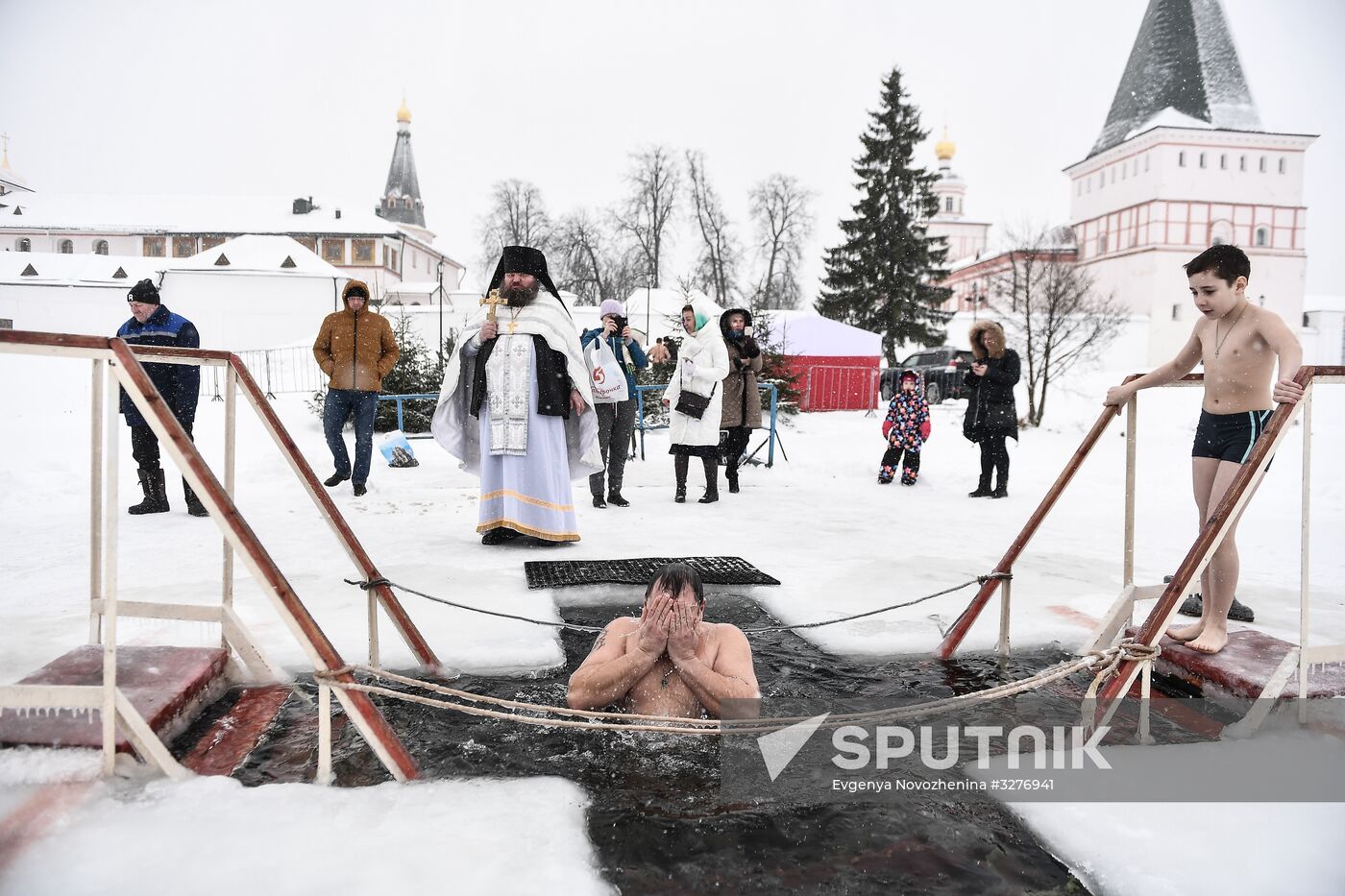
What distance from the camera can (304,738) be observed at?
286 centimetres

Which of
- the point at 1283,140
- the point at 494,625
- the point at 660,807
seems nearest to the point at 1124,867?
the point at 660,807

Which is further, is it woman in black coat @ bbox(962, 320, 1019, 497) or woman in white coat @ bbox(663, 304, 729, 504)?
woman in black coat @ bbox(962, 320, 1019, 497)

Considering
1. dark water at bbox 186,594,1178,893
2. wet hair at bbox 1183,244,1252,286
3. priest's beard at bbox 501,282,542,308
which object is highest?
priest's beard at bbox 501,282,542,308

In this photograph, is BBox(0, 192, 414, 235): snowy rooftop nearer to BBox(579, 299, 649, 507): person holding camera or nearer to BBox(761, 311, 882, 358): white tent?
BBox(761, 311, 882, 358): white tent

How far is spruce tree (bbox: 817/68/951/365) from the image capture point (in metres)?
35.0

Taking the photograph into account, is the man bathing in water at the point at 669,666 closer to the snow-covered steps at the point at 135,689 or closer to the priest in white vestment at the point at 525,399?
the snow-covered steps at the point at 135,689

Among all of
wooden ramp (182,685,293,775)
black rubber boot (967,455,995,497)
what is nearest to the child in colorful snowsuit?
black rubber boot (967,455,995,497)

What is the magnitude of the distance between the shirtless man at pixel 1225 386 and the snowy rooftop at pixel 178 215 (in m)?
58.4

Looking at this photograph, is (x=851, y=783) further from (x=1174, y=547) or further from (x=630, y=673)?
(x=1174, y=547)

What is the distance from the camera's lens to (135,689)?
2852mm

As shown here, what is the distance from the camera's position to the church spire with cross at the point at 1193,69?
147 feet

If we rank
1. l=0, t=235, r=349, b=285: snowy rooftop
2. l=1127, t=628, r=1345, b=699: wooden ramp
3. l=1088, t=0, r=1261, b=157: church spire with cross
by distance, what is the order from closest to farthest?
l=1127, t=628, r=1345, b=699: wooden ramp → l=0, t=235, r=349, b=285: snowy rooftop → l=1088, t=0, r=1261, b=157: church spire with cross

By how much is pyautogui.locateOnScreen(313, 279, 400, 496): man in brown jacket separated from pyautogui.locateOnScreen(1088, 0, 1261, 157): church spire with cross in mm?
47434

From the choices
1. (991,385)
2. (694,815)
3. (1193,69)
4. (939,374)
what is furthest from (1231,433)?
(1193,69)
